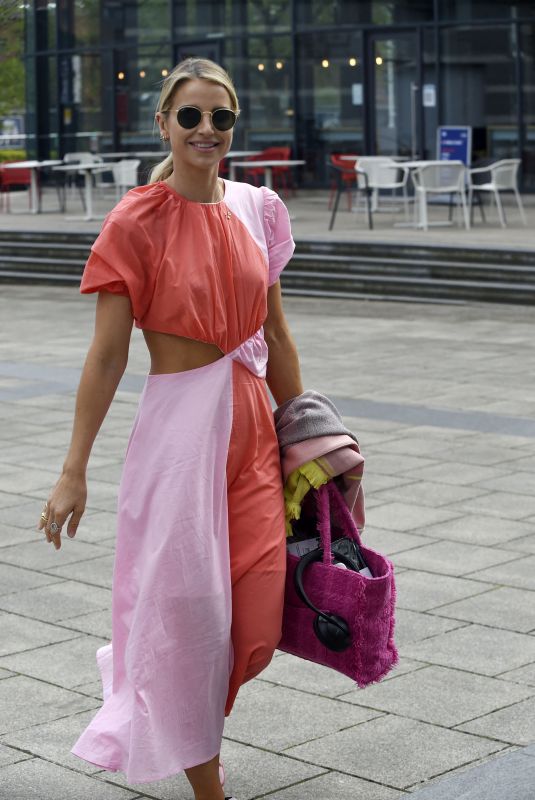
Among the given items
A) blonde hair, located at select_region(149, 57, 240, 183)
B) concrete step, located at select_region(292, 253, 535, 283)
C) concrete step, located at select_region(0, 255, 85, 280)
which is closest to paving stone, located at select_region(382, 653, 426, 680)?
blonde hair, located at select_region(149, 57, 240, 183)

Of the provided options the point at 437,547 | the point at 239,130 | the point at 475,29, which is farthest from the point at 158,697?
the point at 239,130

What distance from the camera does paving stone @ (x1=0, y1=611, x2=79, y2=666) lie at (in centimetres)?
492

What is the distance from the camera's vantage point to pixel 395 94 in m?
24.5

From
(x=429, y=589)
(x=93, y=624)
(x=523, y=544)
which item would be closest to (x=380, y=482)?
(x=523, y=544)

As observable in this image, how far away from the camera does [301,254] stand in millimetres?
17250

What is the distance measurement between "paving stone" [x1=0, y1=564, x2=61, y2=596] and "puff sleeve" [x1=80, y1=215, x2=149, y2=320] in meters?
2.52

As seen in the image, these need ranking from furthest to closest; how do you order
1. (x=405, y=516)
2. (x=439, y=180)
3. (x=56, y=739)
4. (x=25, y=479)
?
(x=439, y=180) → (x=25, y=479) → (x=405, y=516) → (x=56, y=739)

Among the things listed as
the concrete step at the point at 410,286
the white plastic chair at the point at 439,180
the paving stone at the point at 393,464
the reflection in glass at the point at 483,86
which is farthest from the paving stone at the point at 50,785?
the reflection in glass at the point at 483,86

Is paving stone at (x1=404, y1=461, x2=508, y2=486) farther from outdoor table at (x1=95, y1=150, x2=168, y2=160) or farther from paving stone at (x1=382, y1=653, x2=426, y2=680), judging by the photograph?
outdoor table at (x1=95, y1=150, x2=168, y2=160)

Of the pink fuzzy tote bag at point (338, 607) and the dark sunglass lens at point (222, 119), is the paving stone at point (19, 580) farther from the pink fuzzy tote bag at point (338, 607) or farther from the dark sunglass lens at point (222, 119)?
the dark sunglass lens at point (222, 119)

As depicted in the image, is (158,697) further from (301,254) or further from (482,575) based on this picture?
(301,254)

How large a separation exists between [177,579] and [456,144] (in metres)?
18.2

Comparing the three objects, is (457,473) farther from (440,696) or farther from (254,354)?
(254,354)

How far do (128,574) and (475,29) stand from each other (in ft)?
70.2
